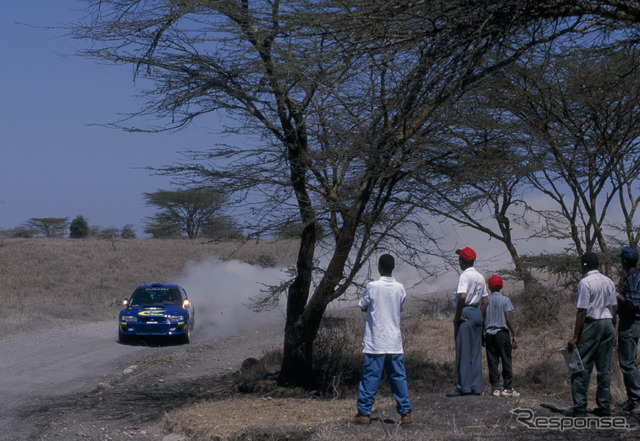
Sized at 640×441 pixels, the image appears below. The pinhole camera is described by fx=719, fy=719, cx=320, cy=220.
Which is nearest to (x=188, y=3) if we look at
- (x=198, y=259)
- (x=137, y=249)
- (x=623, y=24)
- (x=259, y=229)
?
(x=259, y=229)

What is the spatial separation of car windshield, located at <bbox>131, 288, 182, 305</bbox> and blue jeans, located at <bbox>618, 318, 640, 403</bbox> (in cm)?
1369

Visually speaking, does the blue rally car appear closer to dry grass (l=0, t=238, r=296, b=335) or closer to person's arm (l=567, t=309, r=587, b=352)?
dry grass (l=0, t=238, r=296, b=335)

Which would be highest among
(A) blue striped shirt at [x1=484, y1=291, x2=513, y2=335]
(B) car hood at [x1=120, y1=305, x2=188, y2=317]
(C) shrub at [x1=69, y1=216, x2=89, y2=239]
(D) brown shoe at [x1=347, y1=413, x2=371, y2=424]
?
(C) shrub at [x1=69, y1=216, x2=89, y2=239]

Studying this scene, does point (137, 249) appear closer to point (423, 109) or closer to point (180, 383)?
point (180, 383)

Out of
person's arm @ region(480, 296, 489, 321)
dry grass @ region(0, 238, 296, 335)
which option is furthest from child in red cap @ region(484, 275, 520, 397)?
dry grass @ region(0, 238, 296, 335)

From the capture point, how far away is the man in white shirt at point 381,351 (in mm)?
7129

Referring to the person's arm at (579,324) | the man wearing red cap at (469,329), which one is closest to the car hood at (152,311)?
the man wearing red cap at (469,329)

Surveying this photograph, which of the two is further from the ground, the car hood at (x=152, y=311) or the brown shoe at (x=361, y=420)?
the car hood at (x=152, y=311)

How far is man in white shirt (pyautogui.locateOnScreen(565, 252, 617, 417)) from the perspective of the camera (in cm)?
735

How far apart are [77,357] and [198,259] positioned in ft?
84.0

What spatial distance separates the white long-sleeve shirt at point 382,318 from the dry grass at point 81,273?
39.7 feet

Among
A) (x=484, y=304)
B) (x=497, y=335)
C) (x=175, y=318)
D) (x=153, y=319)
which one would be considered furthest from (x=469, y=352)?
(x=153, y=319)

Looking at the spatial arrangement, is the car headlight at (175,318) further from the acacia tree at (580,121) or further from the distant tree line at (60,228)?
the distant tree line at (60,228)

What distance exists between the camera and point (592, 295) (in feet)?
24.2
